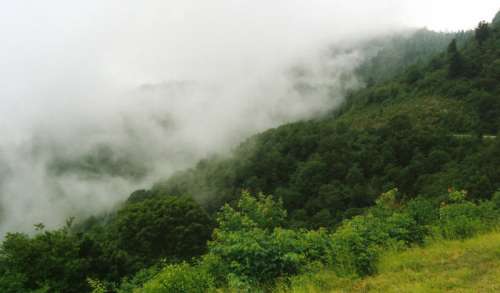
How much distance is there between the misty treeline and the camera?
7.89 m

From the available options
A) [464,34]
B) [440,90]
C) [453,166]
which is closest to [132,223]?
[453,166]

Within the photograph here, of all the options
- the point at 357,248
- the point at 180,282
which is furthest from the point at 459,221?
the point at 180,282

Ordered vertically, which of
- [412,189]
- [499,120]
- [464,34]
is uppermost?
[464,34]

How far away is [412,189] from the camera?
5928cm

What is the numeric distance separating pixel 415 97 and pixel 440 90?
6511mm

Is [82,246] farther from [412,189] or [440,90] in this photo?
[440,90]

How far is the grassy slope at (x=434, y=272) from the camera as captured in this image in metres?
6.11

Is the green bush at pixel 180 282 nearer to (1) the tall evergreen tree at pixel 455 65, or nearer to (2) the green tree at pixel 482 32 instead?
(1) the tall evergreen tree at pixel 455 65

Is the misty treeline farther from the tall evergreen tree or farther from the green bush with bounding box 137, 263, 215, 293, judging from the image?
the tall evergreen tree

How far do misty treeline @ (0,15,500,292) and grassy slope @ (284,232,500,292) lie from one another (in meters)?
0.40

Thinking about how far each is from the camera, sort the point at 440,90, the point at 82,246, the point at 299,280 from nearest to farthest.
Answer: the point at 299,280 → the point at 82,246 → the point at 440,90

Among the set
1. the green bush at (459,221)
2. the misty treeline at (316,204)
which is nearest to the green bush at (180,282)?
the misty treeline at (316,204)

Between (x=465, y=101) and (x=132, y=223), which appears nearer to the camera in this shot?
(x=132, y=223)

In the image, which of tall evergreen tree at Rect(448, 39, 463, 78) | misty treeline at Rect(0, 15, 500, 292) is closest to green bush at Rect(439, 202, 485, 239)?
misty treeline at Rect(0, 15, 500, 292)
